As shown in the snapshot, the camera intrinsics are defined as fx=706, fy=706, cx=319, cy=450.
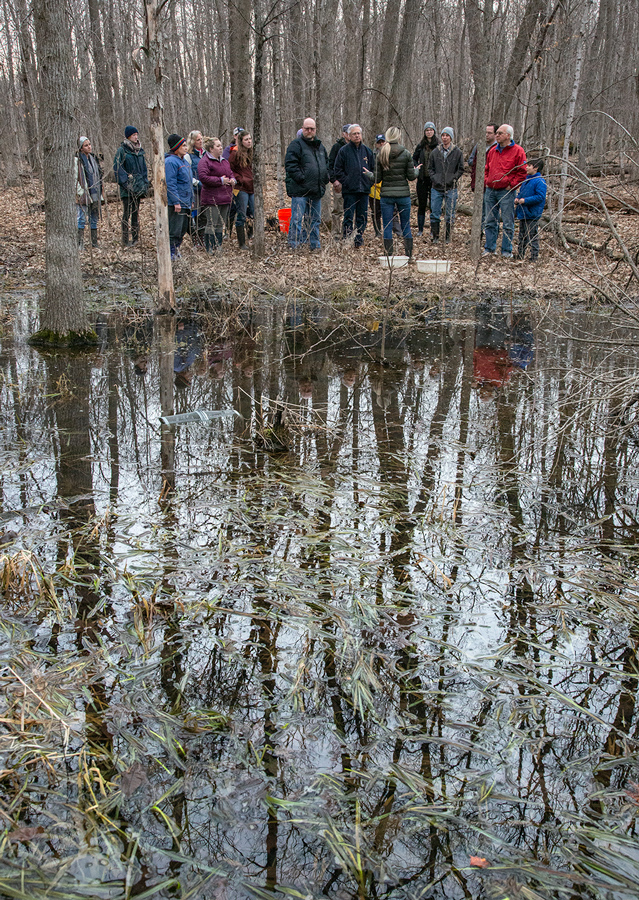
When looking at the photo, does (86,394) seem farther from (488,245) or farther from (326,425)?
(488,245)

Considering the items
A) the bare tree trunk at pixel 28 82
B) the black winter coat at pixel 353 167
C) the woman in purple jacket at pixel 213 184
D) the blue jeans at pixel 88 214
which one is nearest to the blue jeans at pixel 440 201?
the black winter coat at pixel 353 167

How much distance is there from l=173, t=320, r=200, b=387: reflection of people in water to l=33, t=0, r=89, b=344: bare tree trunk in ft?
3.59

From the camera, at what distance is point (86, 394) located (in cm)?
627

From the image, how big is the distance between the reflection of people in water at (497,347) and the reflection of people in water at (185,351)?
2.85 meters

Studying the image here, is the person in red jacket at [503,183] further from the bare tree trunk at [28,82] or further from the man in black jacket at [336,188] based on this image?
the bare tree trunk at [28,82]

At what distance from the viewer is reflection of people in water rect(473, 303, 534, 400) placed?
23.1 ft

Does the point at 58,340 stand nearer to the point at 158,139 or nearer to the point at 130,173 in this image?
the point at 158,139

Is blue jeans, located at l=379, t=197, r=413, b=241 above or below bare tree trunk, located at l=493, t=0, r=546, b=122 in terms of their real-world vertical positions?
below

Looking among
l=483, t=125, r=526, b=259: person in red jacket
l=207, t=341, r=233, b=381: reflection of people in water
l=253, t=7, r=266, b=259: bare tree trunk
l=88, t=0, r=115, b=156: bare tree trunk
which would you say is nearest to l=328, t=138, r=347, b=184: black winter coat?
l=253, t=7, r=266, b=259: bare tree trunk

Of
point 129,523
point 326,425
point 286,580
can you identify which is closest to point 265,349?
point 326,425

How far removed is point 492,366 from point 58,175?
4802 millimetres

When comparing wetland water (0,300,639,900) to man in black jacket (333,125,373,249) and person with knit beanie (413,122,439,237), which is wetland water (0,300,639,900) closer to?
man in black jacket (333,125,373,249)

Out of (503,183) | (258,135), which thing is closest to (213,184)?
(258,135)

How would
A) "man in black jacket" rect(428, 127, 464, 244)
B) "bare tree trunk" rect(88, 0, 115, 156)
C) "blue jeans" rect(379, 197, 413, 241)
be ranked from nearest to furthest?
1. "blue jeans" rect(379, 197, 413, 241)
2. "man in black jacket" rect(428, 127, 464, 244)
3. "bare tree trunk" rect(88, 0, 115, 156)
